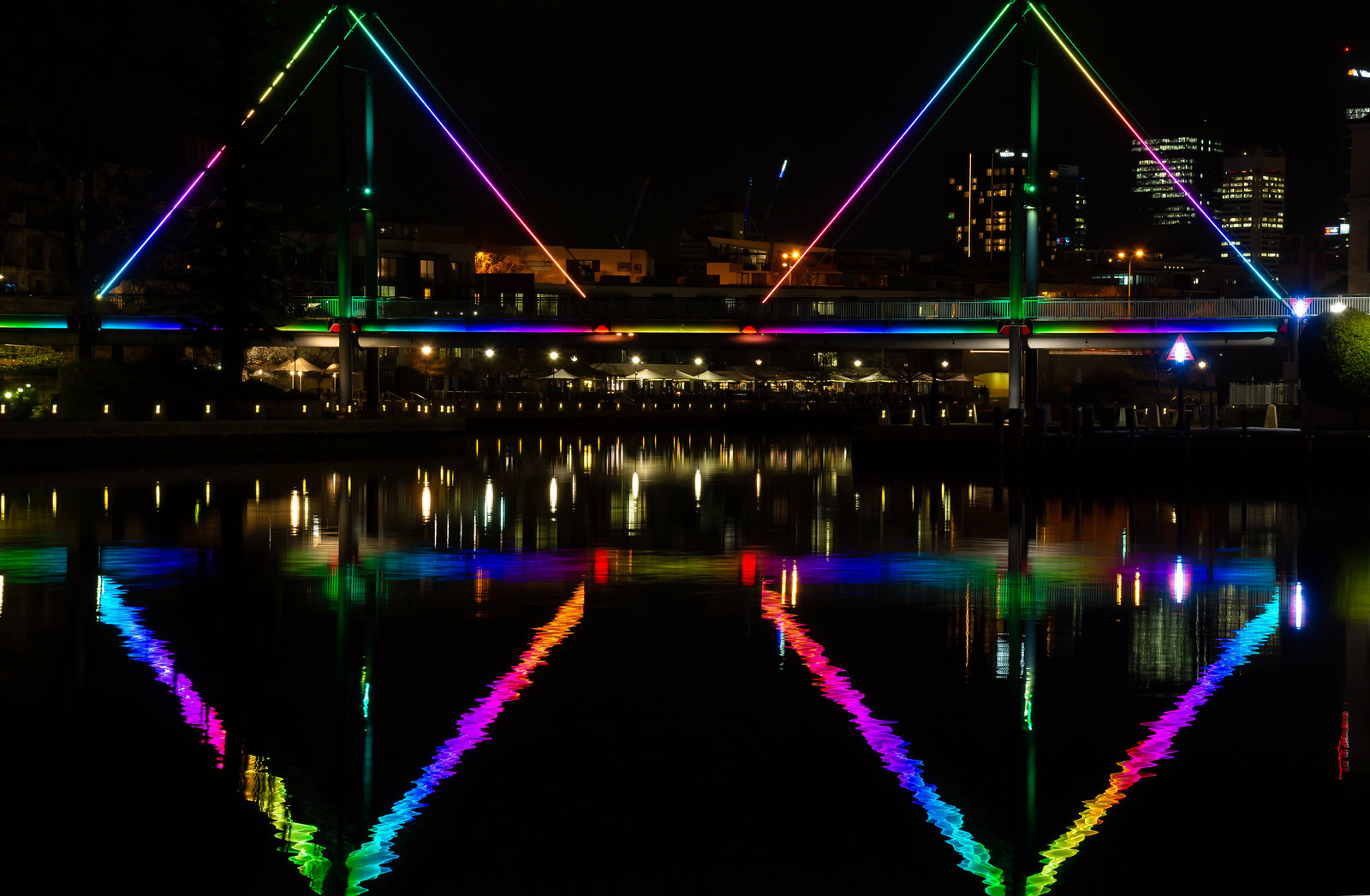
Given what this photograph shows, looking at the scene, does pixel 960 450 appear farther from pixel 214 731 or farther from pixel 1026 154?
pixel 214 731

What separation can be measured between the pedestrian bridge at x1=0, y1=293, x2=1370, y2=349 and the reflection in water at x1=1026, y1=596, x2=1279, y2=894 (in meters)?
45.1

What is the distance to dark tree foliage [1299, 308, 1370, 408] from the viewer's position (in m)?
48.6

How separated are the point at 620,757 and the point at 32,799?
3.48m

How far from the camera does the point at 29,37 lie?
182ft

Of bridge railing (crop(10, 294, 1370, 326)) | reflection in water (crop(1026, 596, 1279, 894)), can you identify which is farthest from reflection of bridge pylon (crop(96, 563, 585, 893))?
bridge railing (crop(10, 294, 1370, 326))

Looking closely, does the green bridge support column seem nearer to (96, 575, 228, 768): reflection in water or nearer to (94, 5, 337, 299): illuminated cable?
(94, 5, 337, 299): illuminated cable

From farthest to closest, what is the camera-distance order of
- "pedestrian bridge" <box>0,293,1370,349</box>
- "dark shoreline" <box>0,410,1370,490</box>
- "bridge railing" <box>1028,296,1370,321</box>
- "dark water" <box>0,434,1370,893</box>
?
"pedestrian bridge" <box>0,293,1370,349</box>
"bridge railing" <box>1028,296,1370,321</box>
"dark shoreline" <box>0,410,1370,490</box>
"dark water" <box>0,434,1370,893</box>

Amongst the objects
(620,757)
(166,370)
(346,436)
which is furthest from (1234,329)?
(620,757)

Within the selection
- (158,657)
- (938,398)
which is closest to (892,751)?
(158,657)

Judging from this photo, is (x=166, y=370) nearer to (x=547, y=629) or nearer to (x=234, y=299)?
(x=234, y=299)

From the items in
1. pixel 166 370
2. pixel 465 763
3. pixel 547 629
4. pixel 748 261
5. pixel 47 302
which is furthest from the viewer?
pixel 748 261

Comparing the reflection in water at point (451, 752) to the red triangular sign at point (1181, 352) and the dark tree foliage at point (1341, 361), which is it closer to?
the red triangular sign at point (1181, 352)

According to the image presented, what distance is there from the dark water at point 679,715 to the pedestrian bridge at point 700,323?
40.3 metres

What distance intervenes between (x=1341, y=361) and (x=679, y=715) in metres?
42.7
